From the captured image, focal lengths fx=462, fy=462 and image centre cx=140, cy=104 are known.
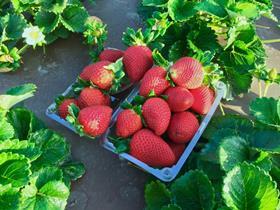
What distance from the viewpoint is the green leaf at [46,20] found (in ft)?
6.69

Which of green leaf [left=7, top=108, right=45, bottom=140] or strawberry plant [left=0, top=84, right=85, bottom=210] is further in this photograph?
green leaf [left=7, top=108, right=45, bottom=140]

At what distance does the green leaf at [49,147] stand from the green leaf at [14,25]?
581 millimetres

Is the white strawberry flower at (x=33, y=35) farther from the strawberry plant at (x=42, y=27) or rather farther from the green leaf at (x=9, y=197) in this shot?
the green leaf at (x=9, y=197)

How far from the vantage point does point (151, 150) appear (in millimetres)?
1588

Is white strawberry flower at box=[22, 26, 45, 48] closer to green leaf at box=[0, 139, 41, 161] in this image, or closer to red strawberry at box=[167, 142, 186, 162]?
green leaf at box=[0, 139, 41, 161]

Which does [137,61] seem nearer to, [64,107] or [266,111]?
[64,107]

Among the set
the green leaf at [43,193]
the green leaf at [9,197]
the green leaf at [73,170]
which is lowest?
the green leaf at [73,170]

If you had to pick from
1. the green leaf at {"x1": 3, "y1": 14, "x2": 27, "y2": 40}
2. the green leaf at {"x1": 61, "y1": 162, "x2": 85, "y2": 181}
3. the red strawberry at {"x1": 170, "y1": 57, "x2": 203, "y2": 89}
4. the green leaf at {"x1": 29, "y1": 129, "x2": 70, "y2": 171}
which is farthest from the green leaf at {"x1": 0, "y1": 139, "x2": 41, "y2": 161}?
the green leaf at {"x1": 3, "y1": 14, "x2": 27, "y2": 40}

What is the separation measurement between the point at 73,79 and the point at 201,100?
2.14ft

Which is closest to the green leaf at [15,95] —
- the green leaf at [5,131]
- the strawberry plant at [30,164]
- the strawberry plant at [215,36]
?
the strawberry plant at [30,164]

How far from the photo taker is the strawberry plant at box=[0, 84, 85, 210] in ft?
4.62

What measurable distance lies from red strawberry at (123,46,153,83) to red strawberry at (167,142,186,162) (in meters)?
0.30

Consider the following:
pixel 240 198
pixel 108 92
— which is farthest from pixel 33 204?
pixel 240 198

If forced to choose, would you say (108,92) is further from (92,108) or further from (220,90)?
(220,90)
